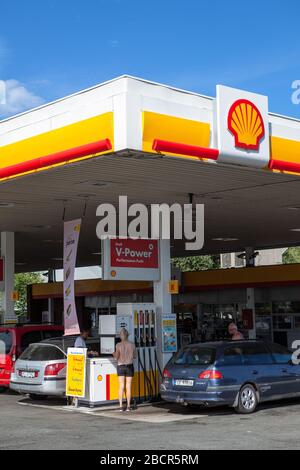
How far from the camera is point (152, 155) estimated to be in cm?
1191

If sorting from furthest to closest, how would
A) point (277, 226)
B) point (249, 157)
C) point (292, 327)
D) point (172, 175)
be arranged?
point (292, 327) → point (277, 226) → point (172, 175) → point (249, 157)

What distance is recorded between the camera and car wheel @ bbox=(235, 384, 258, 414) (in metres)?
14.2

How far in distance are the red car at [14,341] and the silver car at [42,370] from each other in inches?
60.0

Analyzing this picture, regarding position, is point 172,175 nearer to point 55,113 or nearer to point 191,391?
point 55,113

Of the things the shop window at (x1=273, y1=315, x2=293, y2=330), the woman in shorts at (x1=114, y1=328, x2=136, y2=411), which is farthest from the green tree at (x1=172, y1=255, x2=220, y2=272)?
the woman in shorts at (x1=114, y1=328, x2=136, y2=411)

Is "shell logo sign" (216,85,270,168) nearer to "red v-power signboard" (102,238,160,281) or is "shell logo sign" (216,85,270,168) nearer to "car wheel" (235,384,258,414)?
"car wheel" (235,384,258,414)

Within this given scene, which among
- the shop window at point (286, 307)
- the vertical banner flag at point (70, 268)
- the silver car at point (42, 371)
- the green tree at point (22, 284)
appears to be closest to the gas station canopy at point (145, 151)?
the vertical banner flag at point (70, 268)

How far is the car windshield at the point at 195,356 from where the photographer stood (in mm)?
14320

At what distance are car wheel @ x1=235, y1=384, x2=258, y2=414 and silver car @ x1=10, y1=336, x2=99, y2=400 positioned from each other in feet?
13.3

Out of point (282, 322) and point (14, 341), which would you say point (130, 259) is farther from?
point (282, 322)

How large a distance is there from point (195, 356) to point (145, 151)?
192 inches
